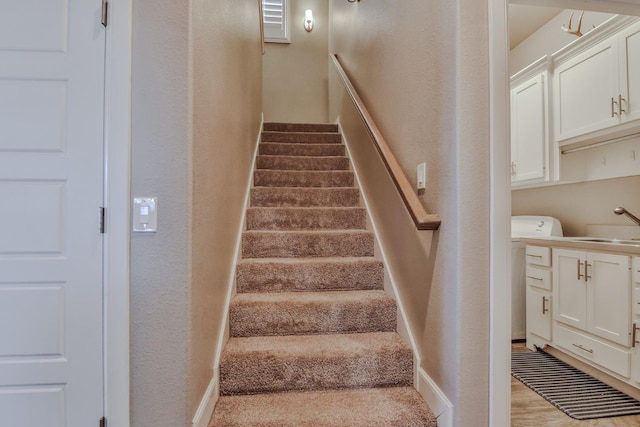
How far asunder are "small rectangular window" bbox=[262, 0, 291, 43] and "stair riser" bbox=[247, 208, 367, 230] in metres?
3.30

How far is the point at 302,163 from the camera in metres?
3.07

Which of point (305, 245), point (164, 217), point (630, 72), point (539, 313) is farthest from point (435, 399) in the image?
point (630, 72)

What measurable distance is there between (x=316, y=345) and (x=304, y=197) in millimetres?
1341

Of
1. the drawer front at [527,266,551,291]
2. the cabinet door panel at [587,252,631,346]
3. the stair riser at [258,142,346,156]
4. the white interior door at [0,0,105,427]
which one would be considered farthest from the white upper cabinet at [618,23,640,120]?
the white interior door at [0,0,105,427]

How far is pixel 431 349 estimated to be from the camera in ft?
4.58

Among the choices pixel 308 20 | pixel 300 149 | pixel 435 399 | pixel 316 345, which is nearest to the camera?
pixel 435 399

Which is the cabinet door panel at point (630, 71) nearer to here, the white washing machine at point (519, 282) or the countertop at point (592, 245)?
the countertop at point (592, 245)

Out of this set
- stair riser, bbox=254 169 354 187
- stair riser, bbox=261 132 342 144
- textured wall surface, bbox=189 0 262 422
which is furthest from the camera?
stair riser, bbox=261 132 342 144

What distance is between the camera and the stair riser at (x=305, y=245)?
2.19 m

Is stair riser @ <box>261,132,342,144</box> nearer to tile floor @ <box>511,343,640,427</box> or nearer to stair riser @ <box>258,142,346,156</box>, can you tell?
stair riser @ <box>258,142,346,156</box>

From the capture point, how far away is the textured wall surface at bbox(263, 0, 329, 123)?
181 inches

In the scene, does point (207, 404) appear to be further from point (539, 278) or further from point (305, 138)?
point (305, 138)

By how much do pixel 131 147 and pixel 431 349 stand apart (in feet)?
4.82

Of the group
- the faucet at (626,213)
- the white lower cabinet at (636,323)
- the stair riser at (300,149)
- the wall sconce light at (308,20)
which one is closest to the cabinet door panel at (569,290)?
the white lower cabinet at (636,323)
